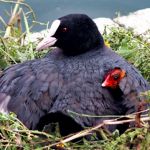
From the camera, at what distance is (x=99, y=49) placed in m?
4.23

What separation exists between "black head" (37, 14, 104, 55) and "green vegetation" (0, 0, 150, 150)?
0.38 meters

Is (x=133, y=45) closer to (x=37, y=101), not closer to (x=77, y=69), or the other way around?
(x=77, y=69)

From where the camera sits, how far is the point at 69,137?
3.18 metres

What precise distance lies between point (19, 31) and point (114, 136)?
75.6 inches

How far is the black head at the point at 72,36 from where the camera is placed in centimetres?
420

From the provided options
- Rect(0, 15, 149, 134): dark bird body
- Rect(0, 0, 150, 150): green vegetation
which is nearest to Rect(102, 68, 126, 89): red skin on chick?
Rect(0, 15, 149, 134): dark bird body

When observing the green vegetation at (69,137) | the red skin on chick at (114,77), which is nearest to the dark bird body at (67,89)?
the red skin on chick at (114,77)

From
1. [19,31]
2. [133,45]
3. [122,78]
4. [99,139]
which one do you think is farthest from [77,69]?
[19,31]

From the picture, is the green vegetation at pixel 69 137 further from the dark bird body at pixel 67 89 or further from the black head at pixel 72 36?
the black head at pixel 72 36

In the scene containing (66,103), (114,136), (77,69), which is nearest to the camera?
(114,136)

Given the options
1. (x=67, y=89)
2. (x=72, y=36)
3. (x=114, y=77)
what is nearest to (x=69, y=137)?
(x=67, y=89)

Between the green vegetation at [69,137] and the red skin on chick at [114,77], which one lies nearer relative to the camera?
the green vegetation at [69,137]

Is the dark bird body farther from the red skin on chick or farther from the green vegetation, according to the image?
the green vegetation

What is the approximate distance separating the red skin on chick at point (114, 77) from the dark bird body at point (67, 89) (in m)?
0.03
